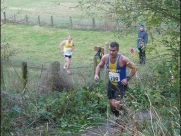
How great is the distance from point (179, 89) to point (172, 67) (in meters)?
0.41

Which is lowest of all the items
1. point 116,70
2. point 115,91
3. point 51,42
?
point 51,42

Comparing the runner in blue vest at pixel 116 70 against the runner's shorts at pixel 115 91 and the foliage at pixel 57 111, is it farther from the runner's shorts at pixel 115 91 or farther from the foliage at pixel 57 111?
the foliage at pixel 57 111

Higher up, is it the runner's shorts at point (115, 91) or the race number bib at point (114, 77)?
the race number bib at point (114, 77)

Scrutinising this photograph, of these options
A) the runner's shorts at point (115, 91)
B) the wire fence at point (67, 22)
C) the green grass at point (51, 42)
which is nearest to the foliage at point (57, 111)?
the runner's shorts at point (115, 91)

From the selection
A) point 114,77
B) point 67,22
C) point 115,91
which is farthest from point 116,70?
point 67,22

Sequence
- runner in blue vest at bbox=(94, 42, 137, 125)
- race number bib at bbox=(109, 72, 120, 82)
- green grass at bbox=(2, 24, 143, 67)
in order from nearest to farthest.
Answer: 1. runner in blue vest at bbox=(94, 42, 137, 125)
2. race number bib at bbox=(109, 72, 120, 82)
3. green grass at bbox=(2, 24, 143, 67)

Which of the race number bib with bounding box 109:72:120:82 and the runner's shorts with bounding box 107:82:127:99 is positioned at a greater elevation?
the race number bib with bounding box 109:72:120:82

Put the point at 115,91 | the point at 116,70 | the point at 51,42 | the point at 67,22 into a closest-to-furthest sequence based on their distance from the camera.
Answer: the point at 116,70 < the point at 115,91 < the point at 51,42 < the point at 67,22

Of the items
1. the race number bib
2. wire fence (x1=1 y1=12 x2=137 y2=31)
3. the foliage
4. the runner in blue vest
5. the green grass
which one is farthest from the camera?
wire fence (x1=1 y1=12 x2=137 y2=31)

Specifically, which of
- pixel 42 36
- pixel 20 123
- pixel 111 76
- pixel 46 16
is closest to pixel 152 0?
pixel 111 76

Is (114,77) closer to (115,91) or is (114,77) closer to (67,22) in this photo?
(115,91)

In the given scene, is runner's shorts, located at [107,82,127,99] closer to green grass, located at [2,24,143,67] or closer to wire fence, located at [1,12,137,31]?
green grass, located at [2,24,143,67]

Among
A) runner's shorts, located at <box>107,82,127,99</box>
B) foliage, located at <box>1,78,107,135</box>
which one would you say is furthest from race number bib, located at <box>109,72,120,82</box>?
foliage, located at <box>1,78,107,135</box>

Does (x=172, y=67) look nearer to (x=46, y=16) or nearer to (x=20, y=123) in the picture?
(x=20, y=123)
